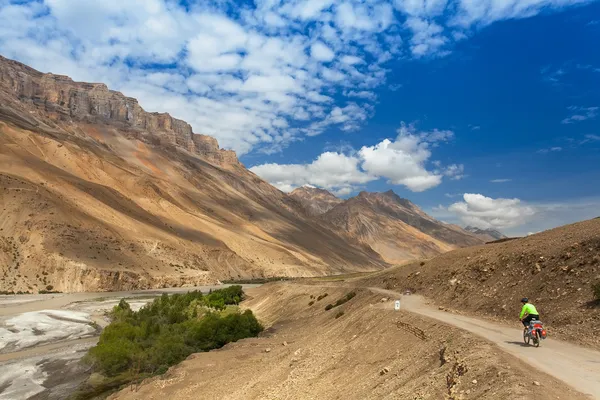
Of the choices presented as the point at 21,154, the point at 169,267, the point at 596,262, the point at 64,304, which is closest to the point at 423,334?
the point at 596,262

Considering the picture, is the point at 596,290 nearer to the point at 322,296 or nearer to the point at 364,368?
the point at 364,368

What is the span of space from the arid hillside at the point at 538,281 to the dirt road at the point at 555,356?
1.59 metres

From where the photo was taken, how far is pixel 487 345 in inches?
591

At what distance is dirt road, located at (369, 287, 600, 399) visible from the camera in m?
11.6

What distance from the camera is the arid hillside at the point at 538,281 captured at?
1941 centimetres

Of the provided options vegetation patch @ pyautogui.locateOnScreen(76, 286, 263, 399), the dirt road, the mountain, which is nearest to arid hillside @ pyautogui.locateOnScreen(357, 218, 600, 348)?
the dirt road

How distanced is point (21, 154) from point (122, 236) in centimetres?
4129

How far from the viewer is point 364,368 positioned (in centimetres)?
1881

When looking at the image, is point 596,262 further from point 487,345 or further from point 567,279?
point 487,345

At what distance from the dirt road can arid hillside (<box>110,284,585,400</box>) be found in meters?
0.63

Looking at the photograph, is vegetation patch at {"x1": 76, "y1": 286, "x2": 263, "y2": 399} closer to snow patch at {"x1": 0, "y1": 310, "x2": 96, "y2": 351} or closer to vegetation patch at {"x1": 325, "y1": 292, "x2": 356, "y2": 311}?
vegetation patch at {"x1": 325, "y1": 292, "x2": 356, "y2": 311}

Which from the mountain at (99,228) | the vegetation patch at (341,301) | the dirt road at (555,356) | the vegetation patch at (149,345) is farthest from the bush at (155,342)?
the mountain at (99,228)

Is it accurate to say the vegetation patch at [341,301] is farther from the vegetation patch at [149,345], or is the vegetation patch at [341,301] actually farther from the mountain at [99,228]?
the mountain at [99,228]

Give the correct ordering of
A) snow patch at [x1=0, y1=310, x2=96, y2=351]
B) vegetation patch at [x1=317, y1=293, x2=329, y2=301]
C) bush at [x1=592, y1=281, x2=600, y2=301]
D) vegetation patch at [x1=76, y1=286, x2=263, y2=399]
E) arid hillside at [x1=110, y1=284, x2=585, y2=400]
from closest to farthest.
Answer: arid hillside at [x1=110, y1=284, x2=585, y2=400], bush at [x1=592, y1=281, x2=600, y2=301], vegetation patch at [x1=76, y1=286, x2=263, y2=399], snow patch at [x1=0, y1=310, x2=96, y2=351], vegetation patch at [x1=317, y1=293, x2=329, y2=301]
